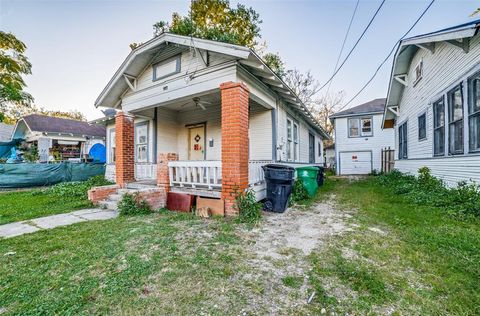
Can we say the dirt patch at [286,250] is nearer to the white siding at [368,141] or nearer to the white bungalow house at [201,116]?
the white bungalow house at [201,116]

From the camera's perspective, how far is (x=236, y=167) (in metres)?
4.75

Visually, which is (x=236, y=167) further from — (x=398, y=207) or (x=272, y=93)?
(x=398, y=207)

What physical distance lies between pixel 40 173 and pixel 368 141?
19947mm

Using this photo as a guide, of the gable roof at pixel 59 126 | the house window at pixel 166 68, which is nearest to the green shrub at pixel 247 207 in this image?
the house window at pixel 166 68

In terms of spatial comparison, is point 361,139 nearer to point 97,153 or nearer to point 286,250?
point 286,250

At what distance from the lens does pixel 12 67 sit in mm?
14719

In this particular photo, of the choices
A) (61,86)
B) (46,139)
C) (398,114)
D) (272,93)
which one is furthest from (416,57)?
(46,139)

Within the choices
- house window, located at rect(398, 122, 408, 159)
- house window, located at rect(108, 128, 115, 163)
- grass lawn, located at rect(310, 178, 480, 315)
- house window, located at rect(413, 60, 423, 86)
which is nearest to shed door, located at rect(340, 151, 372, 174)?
house window, located at rect(398, 122, 408, 159)

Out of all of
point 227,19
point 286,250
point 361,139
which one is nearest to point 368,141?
point 361,139

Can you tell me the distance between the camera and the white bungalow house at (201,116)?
16.3ft

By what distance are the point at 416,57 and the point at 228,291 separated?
10.9 m

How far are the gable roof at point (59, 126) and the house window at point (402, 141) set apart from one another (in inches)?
871

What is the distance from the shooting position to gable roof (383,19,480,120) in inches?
188

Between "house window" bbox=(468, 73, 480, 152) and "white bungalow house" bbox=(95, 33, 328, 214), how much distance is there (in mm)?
4274
